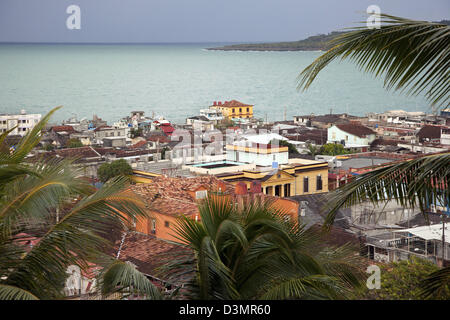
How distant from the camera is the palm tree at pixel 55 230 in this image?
412 cm

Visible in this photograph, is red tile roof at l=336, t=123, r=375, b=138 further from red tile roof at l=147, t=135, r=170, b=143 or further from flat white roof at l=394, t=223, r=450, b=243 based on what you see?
flat white roof at l=394, t=223, r=450, b=243

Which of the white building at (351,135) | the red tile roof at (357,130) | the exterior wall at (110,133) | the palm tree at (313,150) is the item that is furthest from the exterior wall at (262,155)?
the exterior wall at (110,133)

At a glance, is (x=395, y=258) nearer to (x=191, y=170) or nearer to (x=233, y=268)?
(x=233, y=268)

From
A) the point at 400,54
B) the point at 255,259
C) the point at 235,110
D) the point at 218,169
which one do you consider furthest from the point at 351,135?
the point at 400,54

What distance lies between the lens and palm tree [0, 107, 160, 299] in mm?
4117

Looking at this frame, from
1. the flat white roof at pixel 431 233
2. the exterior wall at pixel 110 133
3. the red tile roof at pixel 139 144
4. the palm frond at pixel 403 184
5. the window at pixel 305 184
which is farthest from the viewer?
the exterior wall at pixel 110 133

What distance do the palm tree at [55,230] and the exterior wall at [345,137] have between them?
→ 39899 millimetres

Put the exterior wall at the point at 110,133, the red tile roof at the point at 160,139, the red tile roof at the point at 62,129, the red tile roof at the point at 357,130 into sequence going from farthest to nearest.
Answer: the red tile roof at the point at 62,129 < the exterior wall at the point at 110,133 < the red tile roof at the point at 357,130 < the red tile roof at the point at 160,139

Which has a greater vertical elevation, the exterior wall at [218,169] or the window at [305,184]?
the exterior wall at [218,169]

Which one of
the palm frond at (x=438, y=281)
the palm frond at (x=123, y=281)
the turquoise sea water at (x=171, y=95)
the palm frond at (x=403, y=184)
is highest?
the palm frond at (x=403, y=184)

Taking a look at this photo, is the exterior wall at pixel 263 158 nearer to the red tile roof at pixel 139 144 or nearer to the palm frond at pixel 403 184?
the red tile roof at pixel 139 144

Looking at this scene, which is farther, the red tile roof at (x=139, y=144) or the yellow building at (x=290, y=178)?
the red tile roof at (x=139, y=144)

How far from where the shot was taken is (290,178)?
2559cm
